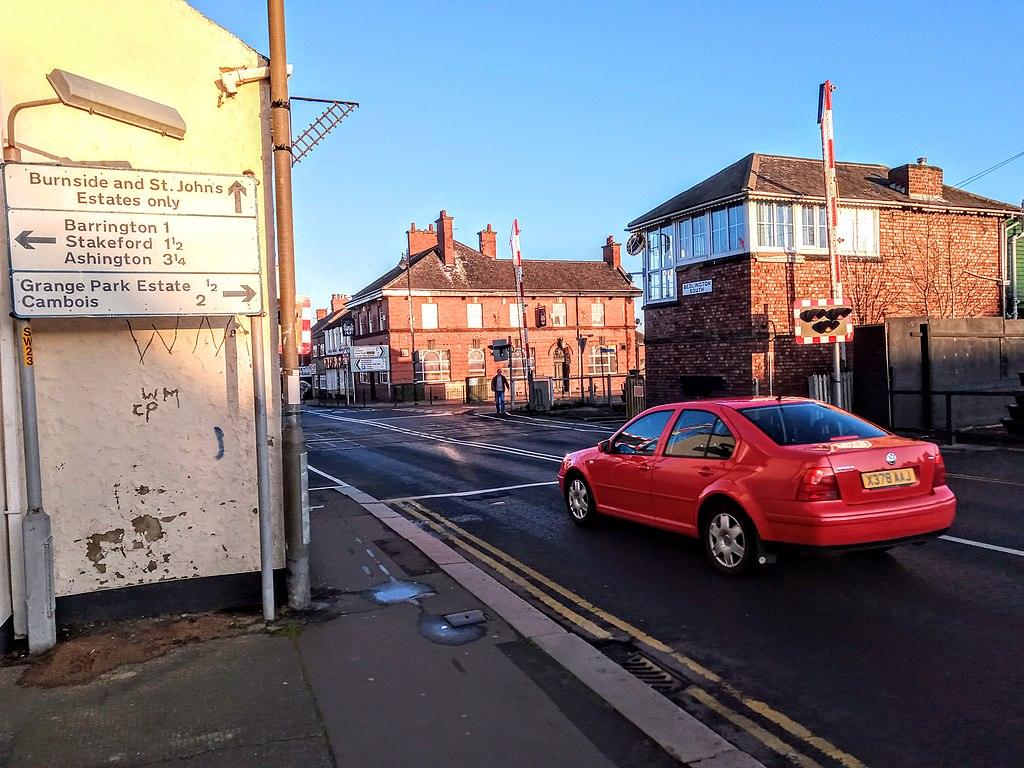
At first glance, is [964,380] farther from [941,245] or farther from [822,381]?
[941,245]

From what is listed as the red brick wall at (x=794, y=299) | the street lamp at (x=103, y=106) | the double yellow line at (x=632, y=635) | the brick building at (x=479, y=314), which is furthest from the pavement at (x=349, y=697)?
the brick building at (x=479, y=314)

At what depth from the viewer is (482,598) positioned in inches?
241

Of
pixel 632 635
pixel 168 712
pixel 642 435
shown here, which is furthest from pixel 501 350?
pixel 168 712

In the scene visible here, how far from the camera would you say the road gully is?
12.8ft

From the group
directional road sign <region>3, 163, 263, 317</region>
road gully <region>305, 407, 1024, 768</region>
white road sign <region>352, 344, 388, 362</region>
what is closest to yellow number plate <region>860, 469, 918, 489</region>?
Result: road gully <region>305, 407, 1024, 768</region>

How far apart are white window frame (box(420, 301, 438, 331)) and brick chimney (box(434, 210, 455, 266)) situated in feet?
12.5

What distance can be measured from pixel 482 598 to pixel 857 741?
A: 3.02 meters

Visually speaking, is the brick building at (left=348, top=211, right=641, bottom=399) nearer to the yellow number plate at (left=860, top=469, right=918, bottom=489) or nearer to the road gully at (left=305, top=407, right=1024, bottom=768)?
the road gully at (left=305, top=407, right=1024, bottom=768)

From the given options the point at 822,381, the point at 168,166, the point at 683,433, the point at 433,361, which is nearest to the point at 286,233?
the point at 168,166

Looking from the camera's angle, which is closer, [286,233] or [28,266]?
[28,266]

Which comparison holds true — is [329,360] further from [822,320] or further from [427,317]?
[822,320]

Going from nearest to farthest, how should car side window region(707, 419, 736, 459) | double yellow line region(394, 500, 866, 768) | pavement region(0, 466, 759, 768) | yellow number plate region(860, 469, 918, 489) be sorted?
pavement region(0, 466, 759, 768) < double yellow line region(394, 500, 866, 768) < yellow number plate region(860, 469, 918, 489) < car side window region(707, 419, 736, 459)

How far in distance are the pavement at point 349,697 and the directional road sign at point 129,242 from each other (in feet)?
7.25

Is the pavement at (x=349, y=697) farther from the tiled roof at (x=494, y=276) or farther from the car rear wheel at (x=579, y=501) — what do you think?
the tiled roof at (x=494, y=276)
